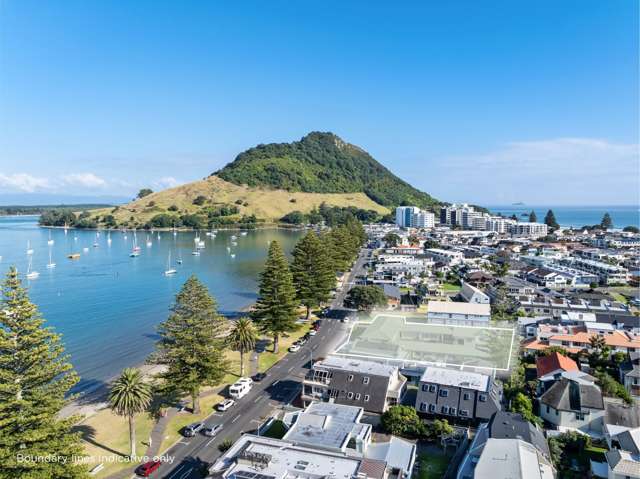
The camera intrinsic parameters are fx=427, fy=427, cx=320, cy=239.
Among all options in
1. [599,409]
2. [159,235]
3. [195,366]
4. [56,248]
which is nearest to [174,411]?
[195,366]

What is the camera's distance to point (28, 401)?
58.7ft

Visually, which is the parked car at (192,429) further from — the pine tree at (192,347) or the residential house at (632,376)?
the residential house at (632,376)

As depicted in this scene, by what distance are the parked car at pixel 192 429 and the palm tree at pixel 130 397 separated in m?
3.05

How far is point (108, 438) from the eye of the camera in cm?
2659

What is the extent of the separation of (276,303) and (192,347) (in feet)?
47.5

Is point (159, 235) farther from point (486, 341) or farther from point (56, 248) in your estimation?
point (486, 341)

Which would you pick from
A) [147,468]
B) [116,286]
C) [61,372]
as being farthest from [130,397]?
[116,286]

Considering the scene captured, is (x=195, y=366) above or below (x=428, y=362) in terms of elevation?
above

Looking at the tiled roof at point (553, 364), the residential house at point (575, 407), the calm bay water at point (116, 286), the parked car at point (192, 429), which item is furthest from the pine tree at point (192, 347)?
the tiled roof at point (553, 364)

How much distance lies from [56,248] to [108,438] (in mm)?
118814

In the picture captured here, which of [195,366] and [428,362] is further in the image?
[428,362]

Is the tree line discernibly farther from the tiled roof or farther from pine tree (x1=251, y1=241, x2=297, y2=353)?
the tiled roof

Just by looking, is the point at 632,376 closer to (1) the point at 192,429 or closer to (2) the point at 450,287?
(1) the point at 192,429

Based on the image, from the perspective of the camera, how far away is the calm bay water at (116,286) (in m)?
46.8
